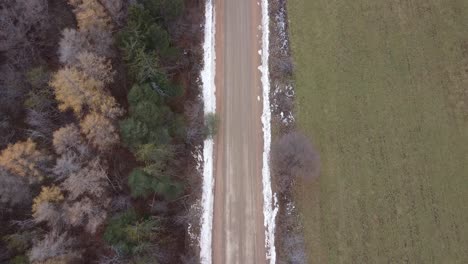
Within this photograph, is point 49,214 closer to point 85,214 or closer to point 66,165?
point 85,214

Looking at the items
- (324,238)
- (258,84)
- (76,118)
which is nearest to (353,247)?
(324,238)

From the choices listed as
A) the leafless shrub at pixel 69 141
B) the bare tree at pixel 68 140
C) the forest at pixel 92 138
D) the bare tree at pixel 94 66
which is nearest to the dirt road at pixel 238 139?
the forest at pixel 92 138

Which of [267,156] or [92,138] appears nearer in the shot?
[92,138]

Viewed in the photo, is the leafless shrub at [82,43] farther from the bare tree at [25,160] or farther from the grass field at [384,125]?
the grass field at [384,125]

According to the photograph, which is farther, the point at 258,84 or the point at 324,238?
the point at 258,84

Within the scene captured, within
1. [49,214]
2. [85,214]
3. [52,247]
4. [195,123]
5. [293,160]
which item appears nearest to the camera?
[52,247]

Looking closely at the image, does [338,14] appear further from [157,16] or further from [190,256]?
[190,256]

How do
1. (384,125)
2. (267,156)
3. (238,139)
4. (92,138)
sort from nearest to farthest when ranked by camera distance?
(92,138)
(267,156)
(384,125)
(238,139)

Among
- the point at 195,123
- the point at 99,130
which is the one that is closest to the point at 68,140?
the point at 99,130
